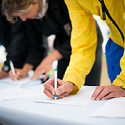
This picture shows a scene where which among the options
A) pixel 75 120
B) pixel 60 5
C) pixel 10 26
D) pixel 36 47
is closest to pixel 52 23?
pixel 60 5

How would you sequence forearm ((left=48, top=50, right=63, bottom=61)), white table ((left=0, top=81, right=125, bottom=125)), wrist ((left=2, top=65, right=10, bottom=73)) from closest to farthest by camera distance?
white table ((left=0, top=81, right=125, bottom=125)) → forearm ((left=48, top=50, right=63, bottom=61)) → wrist ((left=2, top=65, right=10, bottom=73))

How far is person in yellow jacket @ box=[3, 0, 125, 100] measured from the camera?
744 millimetres

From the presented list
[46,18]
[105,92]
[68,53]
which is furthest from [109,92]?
[46,18]

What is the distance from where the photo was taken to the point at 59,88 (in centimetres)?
79

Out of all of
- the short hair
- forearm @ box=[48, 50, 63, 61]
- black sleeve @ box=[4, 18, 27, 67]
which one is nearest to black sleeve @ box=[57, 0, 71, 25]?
the short hair

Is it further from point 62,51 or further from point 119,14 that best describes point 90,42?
point 62,51

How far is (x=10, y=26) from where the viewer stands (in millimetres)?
1786

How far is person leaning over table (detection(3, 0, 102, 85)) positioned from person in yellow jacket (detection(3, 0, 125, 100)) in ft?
1.32

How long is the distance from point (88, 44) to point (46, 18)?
0.56m

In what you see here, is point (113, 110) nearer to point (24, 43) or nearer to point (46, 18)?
point (46, 18)

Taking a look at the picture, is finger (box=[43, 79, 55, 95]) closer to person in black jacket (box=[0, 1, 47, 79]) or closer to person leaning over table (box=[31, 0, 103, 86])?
person leaning over table (box=[31, 0, 103, 86])

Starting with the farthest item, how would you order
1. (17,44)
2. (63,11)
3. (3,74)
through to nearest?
(17,44)
(3,74)
(63,11)

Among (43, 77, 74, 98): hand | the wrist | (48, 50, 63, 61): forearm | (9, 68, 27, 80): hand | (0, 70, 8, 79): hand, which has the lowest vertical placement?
(0, 70, 8, 79): hand

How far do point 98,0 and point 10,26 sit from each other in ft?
4.08
